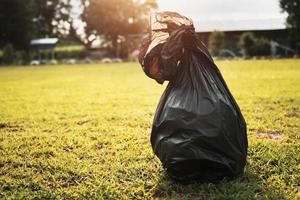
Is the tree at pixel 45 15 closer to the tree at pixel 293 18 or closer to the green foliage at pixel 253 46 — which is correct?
the green foliage at pixel 253 46

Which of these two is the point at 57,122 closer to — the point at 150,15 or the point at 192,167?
the point at 150,15

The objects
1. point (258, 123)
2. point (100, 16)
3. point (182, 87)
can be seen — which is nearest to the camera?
point (182, 87)

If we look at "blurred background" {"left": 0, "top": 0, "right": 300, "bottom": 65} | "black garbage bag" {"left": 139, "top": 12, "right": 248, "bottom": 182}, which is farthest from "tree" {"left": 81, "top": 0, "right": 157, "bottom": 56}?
"black garbage bag" {"left": 139, "top": 12, "right": 248, "bottom": 182}

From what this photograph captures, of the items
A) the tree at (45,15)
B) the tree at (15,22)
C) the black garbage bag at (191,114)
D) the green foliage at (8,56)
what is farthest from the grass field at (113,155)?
→ the tree at (45,15)

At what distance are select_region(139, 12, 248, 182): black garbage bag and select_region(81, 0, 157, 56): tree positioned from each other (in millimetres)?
46463

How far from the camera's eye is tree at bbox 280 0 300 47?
120 feet

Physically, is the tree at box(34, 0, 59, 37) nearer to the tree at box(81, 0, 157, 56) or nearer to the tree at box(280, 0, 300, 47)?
the tree at box(81, 0, 157, 56)

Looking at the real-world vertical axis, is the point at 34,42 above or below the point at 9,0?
below

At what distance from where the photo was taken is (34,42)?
50.9m

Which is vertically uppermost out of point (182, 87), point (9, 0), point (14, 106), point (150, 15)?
point (9, 0)

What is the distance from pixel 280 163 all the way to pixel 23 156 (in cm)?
286

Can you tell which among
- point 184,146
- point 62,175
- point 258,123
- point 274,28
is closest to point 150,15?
point 184,146

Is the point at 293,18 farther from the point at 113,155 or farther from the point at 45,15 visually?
the point at 45,15

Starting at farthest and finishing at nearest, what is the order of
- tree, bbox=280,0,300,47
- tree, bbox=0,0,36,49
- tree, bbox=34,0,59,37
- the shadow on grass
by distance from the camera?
tree, bbox=34,0,59,37 < tree, bbox=0,0,36,49 < tree, bbox=280,0,300,47 < the shadow on grass
